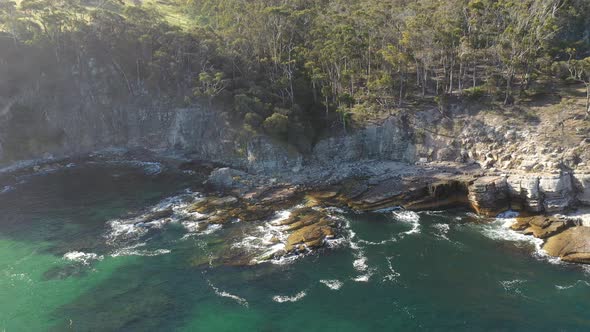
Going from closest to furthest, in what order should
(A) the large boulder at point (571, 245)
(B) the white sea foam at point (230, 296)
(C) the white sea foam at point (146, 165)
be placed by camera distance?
(B) the white sea foam at point (230, 296) < (A) the large boulder at point (571, 245) < (C) the white sea foam at point (146, 165)

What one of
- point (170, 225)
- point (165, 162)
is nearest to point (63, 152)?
point (165, 162)

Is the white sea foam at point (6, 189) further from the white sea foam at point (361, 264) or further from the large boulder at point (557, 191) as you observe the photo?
the large boulder at point (557, 191)

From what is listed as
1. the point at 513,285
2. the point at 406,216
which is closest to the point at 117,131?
the point at 406,216

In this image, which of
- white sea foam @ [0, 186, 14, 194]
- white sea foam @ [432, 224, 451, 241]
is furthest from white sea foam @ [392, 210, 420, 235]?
white sea foam @ [0, 186, 14, 194]

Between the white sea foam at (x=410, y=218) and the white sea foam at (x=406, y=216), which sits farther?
the white sea foam at (x=406, y=216)

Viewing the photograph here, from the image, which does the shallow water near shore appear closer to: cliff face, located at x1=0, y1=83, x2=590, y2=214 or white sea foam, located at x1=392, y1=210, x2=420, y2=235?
white sea foam, located at x1=392, y1=210, x2=420, y2=235

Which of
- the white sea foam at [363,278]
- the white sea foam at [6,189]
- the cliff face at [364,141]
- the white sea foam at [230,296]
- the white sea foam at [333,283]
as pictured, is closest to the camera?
the white sea foam at [230,296]

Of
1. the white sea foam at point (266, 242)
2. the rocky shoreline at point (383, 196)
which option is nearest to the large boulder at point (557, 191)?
the rocky shoreline at point (383, 196)

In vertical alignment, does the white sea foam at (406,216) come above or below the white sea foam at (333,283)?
above
